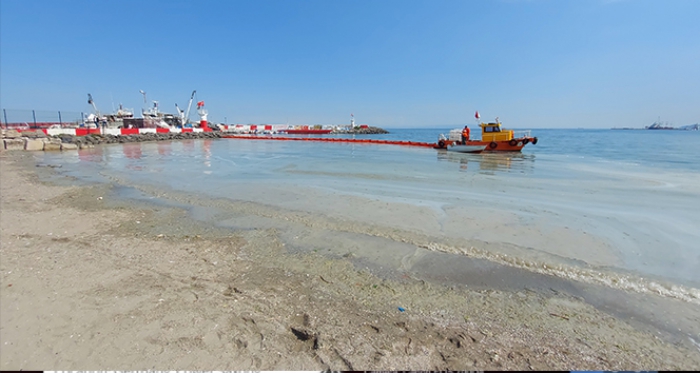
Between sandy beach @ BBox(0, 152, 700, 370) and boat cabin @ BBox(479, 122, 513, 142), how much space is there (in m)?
23.2

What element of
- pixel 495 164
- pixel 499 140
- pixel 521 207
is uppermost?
pixel 499 140

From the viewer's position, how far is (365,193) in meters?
9.51

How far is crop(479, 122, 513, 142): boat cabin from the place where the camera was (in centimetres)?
2466

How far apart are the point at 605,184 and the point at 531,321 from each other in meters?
11.2

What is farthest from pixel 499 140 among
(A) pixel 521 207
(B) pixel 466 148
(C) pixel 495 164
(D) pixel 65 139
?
(D) pixel 65 139

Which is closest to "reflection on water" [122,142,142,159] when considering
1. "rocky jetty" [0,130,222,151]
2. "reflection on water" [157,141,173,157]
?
"reflection on water" [157,141,173,157]

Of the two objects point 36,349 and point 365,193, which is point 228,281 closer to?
point 36,349

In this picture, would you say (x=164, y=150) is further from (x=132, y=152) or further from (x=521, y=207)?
(x=521, y=207)

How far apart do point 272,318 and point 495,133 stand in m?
25.6

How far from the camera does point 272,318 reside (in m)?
3.05

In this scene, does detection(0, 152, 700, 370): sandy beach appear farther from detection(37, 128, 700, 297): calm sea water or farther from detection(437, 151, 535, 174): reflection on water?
detection(437, 151, 535, 174): reflection on water

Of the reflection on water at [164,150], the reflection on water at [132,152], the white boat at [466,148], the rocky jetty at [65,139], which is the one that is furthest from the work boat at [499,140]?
the rocky jetty at [65,139]

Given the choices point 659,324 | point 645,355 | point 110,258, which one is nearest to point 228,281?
point 110,258

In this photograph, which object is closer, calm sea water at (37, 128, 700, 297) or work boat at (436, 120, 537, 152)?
calm sea water at (37, 128, 700, 297)
